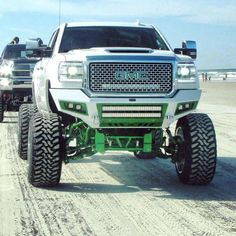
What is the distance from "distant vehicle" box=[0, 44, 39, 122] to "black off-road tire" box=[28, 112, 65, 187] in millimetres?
8713

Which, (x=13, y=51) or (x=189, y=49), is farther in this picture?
(x=13, y=51)

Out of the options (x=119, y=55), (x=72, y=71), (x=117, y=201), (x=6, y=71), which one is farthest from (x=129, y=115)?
(x=6, y=71)

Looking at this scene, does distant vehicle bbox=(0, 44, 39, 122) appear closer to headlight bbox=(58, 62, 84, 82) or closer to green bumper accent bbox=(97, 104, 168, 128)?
headlight bbox=(58, 62, 84, 82)

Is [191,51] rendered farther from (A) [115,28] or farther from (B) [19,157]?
(B) [19,157]

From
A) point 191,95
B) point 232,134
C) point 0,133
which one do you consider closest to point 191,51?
point 191,95

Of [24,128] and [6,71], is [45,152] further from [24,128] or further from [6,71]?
[6,71]

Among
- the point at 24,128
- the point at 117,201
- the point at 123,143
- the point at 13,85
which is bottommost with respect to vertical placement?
the point at 117,201

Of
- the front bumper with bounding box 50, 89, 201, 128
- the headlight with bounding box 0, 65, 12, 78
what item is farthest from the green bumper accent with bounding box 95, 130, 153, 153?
the headlight with bounding box 0, 65, 12, 78

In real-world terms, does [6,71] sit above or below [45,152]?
above

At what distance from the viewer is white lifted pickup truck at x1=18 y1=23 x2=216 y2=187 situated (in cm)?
641

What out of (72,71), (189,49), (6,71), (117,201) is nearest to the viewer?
(117,201)

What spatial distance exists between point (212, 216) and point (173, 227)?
0.59 m

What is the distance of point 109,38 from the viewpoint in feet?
26.1

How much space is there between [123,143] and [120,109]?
2.03 ft
